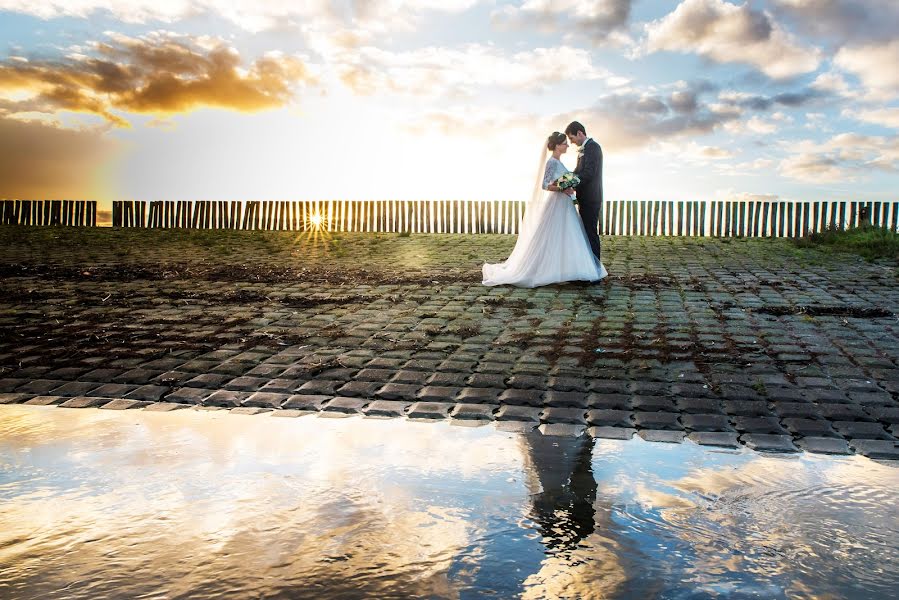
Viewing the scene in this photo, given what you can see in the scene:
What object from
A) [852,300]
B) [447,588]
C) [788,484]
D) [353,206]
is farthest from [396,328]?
[353,206]

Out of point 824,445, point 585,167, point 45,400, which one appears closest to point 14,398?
point 45,400

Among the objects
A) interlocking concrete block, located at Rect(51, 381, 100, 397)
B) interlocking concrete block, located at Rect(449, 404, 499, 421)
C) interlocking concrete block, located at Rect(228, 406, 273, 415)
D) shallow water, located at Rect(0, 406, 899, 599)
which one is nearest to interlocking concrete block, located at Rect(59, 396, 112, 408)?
interlocking concrete block, located at Rect(51, 381, 100, 397)

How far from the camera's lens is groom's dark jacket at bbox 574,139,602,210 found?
35.1ft

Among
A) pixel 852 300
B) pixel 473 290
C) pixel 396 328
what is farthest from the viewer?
pixel 473 290

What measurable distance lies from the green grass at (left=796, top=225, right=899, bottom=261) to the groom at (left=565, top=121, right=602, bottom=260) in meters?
6.96

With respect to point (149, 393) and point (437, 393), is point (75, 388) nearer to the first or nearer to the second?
point (149, 393)

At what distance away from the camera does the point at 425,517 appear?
3016 millimetres

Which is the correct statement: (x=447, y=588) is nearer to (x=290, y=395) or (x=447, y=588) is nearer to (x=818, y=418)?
(x=290, y=395)

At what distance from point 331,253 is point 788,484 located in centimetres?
1361

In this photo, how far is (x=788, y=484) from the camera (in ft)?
11.5

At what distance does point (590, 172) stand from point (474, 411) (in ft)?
22.2

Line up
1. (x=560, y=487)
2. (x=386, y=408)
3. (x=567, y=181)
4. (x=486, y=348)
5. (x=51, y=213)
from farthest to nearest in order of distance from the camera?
(x=51, y=213) < (x=567, y=181) < (x=486, y=348) < (x=386, y=408) < (x=560, y=487)

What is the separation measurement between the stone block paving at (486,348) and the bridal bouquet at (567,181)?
1.46m

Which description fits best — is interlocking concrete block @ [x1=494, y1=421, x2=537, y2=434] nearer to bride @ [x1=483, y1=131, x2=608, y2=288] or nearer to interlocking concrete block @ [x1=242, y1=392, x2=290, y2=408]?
interlocking concrete block @ [x1=242, y1=392, x2=290, y2=408]
